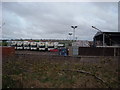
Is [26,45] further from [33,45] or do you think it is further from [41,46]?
[41,46]

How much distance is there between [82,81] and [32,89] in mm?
2582

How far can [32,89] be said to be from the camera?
6582 millimetres

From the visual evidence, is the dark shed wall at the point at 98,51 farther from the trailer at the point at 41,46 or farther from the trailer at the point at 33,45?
the trailer at the point at 33,45

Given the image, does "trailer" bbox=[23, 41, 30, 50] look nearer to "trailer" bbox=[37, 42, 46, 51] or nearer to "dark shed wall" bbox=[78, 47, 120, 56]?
"trailer" bbox=[37, 42, 46, 51]

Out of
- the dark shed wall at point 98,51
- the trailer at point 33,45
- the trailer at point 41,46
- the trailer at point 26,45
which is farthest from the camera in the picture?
the trailer at point 26,45

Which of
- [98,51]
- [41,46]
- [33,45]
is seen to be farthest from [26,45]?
[98,51]

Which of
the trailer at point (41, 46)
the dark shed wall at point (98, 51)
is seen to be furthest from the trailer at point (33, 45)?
the dark shed wall at point (98, 51)

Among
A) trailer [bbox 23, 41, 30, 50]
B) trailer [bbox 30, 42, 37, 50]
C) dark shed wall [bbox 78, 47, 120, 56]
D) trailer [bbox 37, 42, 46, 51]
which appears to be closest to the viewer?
dark shed wall [bbox 78, 47, 120, 56]

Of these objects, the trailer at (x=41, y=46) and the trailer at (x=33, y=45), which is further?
the trailer at (x=33, y=45)

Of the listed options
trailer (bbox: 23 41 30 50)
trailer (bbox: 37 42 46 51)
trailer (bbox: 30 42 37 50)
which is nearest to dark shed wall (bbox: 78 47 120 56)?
trailer (bbox: 37 42 46 51)

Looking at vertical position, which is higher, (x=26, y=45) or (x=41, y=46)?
(x=26, y=45)

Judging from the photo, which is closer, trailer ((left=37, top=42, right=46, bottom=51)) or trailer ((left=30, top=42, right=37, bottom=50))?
trailer ((left=37, top=42, right=46, bottom=51))

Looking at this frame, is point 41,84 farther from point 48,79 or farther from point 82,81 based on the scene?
point 82,81

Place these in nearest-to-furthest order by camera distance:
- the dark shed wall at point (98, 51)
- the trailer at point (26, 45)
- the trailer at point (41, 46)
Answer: the dark shed wall at point (98, 51)
the trailer at point (41, 46)
the trailer at point (26, 45)
